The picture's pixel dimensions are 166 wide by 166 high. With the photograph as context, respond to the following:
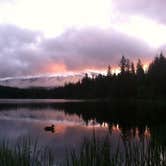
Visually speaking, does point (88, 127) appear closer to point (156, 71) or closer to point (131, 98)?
point (156, 71)

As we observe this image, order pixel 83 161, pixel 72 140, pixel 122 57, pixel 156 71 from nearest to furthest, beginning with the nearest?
pixel 83 161 → pixel 72 140 → pixel 156 71 → pixel 122 57

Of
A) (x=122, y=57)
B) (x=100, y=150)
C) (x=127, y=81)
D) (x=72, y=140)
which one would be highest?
(x=122, y=57)

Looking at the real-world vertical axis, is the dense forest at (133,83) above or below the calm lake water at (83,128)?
above

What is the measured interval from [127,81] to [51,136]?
87.2 metres

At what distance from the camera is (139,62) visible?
13375cm

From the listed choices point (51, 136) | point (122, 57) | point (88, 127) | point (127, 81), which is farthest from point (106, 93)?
point (51, 136)

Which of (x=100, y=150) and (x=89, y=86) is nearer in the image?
(x=100, y=150)

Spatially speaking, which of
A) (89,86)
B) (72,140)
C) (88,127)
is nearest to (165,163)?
(72,140)

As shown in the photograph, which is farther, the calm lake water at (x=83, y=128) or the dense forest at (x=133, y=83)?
the dense forest at (x=133, y=83)

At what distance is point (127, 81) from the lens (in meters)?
121

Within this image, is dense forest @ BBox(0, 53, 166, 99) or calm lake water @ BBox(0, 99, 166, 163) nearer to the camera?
calm lake water @ BBox(0, 99, 166, 163)

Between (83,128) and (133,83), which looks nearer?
(83,128)

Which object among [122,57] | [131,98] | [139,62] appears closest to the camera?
[131,98]

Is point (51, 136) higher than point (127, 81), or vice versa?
point (127, 81)
